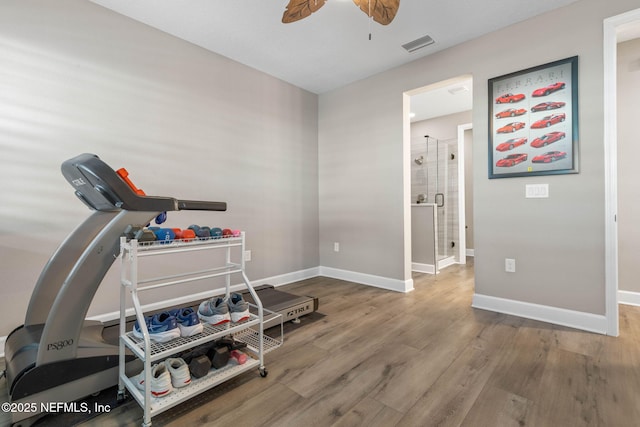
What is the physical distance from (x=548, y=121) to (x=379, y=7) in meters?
1.74

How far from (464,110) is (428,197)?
1579 mm

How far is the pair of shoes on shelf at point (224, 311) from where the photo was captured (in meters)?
1.60

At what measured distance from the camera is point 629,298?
288 centimetres

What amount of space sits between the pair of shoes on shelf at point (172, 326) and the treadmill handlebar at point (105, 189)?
0.55 meters

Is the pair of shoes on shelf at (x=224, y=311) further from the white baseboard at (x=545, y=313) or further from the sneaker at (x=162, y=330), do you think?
the white baseboard at (x=545, y=313)

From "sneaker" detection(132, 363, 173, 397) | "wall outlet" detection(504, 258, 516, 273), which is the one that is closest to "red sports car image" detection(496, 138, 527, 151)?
"wall outlet" detection(504, 258, 516, 273)

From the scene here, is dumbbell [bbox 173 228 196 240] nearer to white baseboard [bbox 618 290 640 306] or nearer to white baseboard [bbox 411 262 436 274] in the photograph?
white baseboard [bbox 411 262 436 274]

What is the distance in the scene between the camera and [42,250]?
212 centimetres

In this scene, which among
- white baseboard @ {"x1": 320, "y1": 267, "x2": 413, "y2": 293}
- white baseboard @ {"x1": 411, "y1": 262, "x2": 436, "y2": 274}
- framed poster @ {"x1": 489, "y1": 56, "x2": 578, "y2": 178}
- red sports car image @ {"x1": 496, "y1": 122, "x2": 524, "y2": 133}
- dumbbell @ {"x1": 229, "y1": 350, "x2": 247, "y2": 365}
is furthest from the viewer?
white baseboard @ {"x1": 411, "y1": 262, "x2": 436, "y2": 274}

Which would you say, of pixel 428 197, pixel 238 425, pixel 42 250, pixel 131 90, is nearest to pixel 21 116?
pixel 131 90

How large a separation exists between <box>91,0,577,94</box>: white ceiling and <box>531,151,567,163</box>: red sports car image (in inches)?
46.3

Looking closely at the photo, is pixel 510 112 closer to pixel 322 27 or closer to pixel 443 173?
pixel 322 27

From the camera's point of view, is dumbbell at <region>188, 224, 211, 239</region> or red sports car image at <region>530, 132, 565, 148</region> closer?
dumbbell at <region>188, 224, 211, 239</region>

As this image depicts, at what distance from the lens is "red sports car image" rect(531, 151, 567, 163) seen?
2.38 meters
